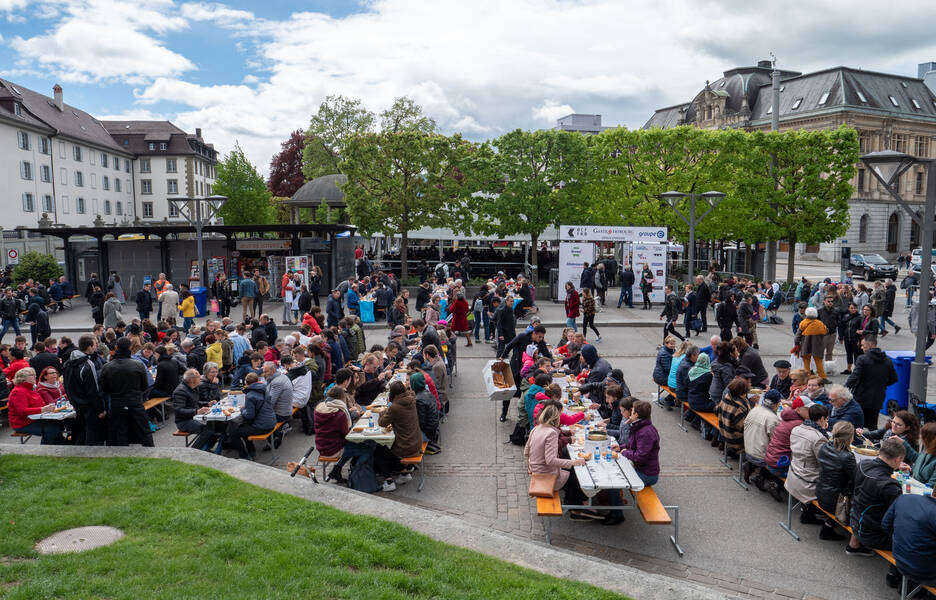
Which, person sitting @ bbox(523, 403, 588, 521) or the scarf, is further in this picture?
the scarf

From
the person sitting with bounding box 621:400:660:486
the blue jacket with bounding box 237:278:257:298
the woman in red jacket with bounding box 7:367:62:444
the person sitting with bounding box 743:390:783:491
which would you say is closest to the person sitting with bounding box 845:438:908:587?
the person sitting with bounding box 743:390:783:491

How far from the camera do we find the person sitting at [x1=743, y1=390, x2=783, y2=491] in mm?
8570

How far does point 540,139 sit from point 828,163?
42.0ft

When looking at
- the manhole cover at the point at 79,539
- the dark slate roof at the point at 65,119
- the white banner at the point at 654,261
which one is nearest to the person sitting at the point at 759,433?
the manhole cover at the point at 79,539

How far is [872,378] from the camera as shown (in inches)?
412

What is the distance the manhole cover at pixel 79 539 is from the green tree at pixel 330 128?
50.4 metres

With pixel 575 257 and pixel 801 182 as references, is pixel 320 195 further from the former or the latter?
pixel 801 182

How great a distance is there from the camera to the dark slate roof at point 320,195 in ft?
127

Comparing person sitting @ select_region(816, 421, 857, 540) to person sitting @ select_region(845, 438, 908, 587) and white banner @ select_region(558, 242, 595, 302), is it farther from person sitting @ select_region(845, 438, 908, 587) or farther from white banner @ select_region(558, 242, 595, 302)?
white banner @ select_region(558, 242, 595, 302)

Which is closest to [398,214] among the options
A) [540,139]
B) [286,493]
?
[540,139]

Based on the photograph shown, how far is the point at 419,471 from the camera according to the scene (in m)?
9.21

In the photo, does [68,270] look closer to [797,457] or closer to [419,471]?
[419,471]

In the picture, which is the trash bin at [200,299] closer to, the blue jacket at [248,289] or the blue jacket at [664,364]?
the blue jacket at [248,289]

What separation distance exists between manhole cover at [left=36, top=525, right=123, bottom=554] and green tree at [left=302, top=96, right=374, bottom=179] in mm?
50448
